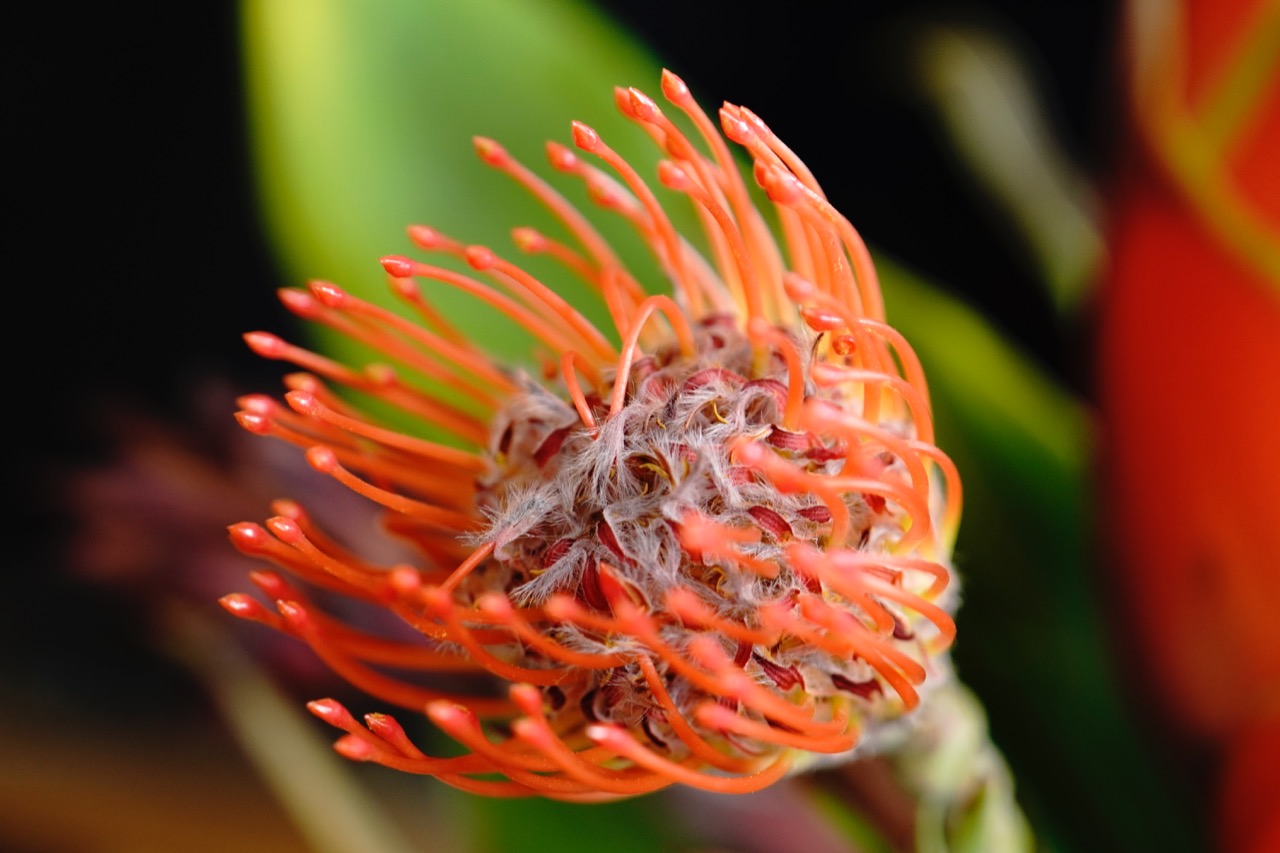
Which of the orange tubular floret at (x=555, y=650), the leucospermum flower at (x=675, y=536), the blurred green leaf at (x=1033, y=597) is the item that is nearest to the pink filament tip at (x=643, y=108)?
the leucospermum flower at (x=675, y=536)

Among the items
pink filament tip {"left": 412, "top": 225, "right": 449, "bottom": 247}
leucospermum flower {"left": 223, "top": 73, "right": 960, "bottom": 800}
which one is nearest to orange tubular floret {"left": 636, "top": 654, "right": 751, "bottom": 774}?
leucospermum flower {"left": 223, "top": 73, "right": 960, "bottom": 800}

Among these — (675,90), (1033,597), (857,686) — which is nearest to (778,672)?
(857,686)

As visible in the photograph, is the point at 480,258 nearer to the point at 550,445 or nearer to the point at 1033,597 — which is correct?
the point at 550,445

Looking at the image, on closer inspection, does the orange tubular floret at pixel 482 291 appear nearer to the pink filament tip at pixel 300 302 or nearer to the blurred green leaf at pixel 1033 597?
the pink filament tip at pixel 300 302

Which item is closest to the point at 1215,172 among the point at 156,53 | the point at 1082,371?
the point at 1082,371

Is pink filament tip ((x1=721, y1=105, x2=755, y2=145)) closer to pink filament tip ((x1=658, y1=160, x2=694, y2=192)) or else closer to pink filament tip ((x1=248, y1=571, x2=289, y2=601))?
pink filament tip ((x1=658, y1=160, x2=694, y2=192))

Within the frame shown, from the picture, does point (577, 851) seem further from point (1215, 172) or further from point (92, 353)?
point (92, 353)
